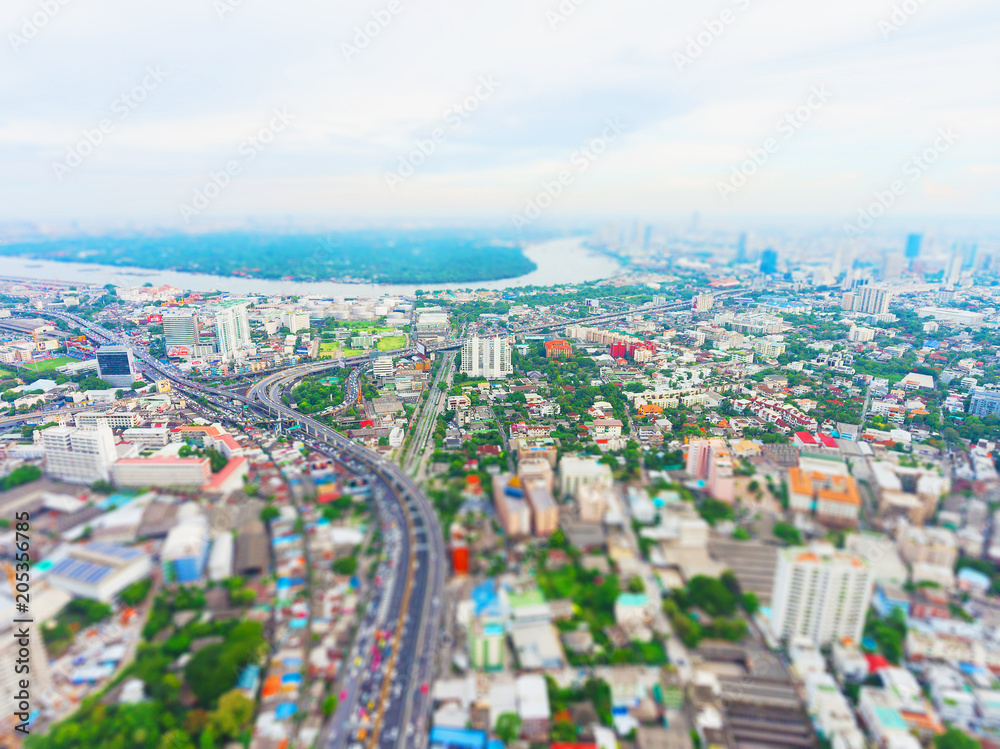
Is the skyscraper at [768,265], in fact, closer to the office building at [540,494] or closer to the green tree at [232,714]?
the office building at [540,494]

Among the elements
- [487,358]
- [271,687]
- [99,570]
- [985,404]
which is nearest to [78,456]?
[99,570]

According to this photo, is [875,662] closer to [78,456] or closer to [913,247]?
[78,456]

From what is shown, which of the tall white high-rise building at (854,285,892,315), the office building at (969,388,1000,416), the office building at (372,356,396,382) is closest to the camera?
the office building at (969,388,1000,416)

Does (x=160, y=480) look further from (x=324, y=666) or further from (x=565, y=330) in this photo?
(x=565, y=330)

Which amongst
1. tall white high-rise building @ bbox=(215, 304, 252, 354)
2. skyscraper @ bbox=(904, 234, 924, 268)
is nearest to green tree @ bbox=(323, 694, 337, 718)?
tall white high-rise building @ bbox=(215, 304, 252, 354)

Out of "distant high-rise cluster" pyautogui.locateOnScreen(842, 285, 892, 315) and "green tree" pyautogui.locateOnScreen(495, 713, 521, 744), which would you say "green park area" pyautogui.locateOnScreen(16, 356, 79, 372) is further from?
"distant high-rise cluster" pyautogui.locateOnScreen(842, 285, 892, 315)

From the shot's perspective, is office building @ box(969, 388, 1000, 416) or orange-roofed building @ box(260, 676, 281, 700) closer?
orange-roofed building @ box(260, 676, 281, 700)

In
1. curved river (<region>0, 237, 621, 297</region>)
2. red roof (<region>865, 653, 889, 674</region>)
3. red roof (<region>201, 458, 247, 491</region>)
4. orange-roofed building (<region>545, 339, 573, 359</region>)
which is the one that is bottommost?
red roof (<region>865, 653, 889, 674</region>)

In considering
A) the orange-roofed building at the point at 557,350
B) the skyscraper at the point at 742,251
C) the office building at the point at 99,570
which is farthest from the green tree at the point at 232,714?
the skyscraper at the point at 742,251
